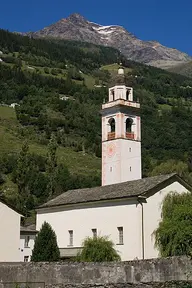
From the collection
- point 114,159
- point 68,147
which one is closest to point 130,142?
point 114,159

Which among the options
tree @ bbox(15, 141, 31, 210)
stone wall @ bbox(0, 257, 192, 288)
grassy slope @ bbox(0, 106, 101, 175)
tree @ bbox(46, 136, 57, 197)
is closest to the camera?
stone wall @ bbox(0, 257, 192, 288)

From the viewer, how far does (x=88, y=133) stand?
427ft

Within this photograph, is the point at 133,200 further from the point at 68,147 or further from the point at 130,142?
the point at 68,147

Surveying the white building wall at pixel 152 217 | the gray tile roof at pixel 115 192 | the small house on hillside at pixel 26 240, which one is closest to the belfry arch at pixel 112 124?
the gray tile roof at pixel 115 192

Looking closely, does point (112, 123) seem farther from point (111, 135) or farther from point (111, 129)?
point (111, 135)

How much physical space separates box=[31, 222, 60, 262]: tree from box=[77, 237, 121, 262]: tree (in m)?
2.27

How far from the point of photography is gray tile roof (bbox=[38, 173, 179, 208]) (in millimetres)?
38656

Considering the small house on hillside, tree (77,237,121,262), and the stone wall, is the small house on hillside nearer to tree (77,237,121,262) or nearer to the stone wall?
tree (77,237,121,262)

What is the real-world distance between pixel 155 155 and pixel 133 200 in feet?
282

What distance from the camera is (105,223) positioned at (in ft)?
→ 131

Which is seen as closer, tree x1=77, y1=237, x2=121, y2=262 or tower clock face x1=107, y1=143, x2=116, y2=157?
tree x1=77, y1=237, x2=121, y2=262

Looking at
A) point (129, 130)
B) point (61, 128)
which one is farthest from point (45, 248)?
point (61, 128)

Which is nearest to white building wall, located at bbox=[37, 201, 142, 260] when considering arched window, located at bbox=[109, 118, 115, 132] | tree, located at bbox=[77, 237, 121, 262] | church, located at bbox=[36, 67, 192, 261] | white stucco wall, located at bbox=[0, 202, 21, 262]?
church, located at bbox=[36, 67, 192, 261]

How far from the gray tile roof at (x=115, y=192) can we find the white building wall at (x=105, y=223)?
621mm
